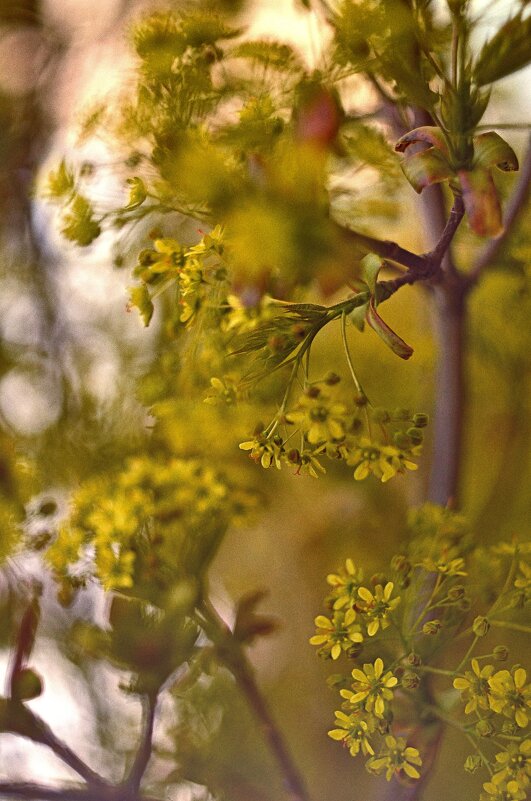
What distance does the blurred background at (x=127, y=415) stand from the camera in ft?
1.82

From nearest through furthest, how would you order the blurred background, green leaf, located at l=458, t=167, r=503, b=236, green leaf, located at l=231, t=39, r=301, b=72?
green leaf, located at l=458, t=167, r=503, b=236 < green leaf, located at l=231, t=39, r=301, b=72 < the blurred background

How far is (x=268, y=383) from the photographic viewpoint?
15.8 inches

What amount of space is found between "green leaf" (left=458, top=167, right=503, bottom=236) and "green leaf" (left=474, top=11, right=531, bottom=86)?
4 centimetres

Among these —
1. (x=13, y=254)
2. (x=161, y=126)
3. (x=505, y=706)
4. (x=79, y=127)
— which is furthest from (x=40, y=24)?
(x=505, y=706)

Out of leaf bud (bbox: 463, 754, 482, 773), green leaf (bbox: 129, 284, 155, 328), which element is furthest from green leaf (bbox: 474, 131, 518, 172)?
leaf bud (bbox: 463, 754, 482, 773)

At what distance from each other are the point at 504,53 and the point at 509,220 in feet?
0.51

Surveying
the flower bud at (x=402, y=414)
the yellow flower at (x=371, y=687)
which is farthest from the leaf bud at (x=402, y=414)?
the yellow flower at (x=371, y=687)

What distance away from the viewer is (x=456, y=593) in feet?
1.06

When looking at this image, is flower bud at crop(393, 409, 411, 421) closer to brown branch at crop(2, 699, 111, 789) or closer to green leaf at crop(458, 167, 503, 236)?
green leaf at crop(458, 167, 503, 236)

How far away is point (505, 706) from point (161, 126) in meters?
0.29

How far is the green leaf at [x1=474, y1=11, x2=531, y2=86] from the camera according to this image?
0.84ft

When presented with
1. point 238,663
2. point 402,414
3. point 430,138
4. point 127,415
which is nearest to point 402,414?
point 402,414

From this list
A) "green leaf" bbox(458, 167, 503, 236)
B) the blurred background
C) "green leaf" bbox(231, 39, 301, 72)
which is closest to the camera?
"green leaf" bbox(458, 167, 503, 236)

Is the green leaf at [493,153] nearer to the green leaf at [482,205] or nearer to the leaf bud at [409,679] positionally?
the green leaf at [482,205]
